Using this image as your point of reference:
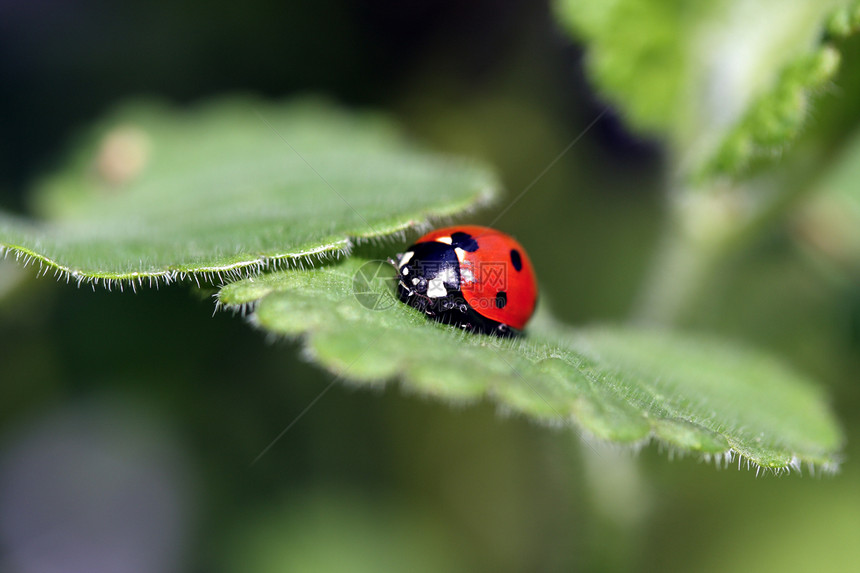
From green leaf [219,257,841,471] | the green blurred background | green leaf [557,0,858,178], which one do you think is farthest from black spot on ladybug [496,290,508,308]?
green leaf [557,0,858,178]

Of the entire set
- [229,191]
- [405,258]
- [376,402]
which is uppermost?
[405,258]

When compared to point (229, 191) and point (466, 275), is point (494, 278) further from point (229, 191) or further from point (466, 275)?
point (229, 191)

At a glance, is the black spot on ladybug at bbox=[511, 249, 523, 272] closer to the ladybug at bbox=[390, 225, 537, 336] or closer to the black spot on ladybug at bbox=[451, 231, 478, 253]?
the ladybug at bbox=[390, 225, 537, 336]

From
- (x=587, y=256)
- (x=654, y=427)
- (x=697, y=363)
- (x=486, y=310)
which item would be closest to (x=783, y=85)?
(x=697, y=363)

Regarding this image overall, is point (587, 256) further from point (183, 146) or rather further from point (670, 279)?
point (183, 146)

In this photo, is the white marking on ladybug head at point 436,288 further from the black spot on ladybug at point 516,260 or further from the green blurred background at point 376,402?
the green blurred background at point 376,402

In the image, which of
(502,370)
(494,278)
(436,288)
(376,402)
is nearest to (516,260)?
(494,278)
